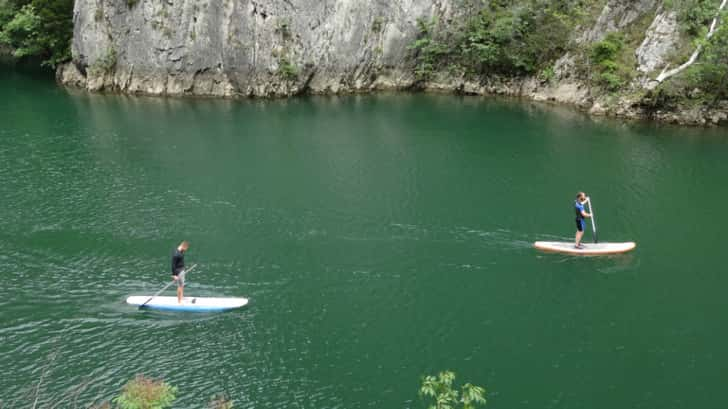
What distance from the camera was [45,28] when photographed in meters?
60.1

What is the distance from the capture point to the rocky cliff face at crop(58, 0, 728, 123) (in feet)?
174

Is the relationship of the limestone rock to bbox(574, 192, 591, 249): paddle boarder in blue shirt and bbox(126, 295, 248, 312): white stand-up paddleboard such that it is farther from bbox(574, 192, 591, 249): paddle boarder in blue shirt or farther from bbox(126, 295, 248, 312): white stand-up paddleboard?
bbox(126, 295, 248, 312): white stand-up paddleboard

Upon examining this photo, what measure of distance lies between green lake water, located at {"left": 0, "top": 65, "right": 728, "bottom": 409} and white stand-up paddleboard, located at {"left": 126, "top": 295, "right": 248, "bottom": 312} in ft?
1.01

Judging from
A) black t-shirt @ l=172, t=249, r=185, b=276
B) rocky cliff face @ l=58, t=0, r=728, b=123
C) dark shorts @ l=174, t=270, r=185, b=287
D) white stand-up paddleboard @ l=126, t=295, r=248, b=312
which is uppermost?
rocky cliff face @ l=58, t=0, r=728, b=123

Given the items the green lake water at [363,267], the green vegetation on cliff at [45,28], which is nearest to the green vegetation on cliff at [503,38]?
the green lake water at [363,267]

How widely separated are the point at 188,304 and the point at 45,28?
→ 52.0m

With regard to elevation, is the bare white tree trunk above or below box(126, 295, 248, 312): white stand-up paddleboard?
above

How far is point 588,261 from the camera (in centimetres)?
2416

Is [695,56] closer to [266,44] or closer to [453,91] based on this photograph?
[453,91]

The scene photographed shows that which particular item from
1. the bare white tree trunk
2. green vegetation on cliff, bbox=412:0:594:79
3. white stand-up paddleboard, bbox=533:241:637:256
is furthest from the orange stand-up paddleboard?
green vegetation on cliff, bbox=412:0:594:79

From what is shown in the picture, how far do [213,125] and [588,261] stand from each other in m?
29.6

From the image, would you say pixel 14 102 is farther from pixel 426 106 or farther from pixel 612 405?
pixel 612 405

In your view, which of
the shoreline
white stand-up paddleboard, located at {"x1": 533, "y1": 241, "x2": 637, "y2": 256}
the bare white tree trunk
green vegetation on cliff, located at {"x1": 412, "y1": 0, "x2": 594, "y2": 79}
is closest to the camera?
white stand-up paddleboard, located at {"x1": 533, "y1": 241, "x2": 637, "y2": 256}

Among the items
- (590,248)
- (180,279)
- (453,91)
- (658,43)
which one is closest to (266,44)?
(453,91)
